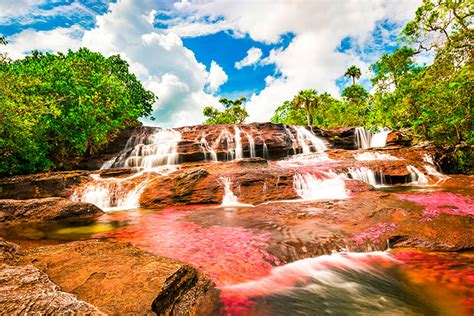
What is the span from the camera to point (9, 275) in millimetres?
2033

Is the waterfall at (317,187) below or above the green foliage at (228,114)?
below

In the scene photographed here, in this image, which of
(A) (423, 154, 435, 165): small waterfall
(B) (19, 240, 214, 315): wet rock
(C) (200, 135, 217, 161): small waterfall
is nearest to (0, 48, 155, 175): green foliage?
(C) (200, 135, 217, 161): small waterfall

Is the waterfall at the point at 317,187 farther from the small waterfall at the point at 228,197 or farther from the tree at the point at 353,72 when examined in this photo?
the tree at the point at 353,72

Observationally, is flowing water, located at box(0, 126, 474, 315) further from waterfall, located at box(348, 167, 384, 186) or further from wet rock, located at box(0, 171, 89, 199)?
wet rock, located at box(0, 171, 89, 199)

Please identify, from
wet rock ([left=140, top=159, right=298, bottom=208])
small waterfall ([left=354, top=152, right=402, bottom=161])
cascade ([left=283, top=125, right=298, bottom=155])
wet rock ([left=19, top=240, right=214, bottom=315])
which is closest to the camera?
wet rock ([left=19, top=240, right=214, bottom=315])

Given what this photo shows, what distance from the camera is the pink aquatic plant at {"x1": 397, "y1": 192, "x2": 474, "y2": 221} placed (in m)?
5.80

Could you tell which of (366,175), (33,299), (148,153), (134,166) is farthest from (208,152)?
(33,299)

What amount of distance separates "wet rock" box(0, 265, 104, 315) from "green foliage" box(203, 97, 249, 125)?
53.8m

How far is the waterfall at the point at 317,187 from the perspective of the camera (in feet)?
31.7

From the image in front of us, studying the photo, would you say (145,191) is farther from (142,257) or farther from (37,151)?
(37,151)

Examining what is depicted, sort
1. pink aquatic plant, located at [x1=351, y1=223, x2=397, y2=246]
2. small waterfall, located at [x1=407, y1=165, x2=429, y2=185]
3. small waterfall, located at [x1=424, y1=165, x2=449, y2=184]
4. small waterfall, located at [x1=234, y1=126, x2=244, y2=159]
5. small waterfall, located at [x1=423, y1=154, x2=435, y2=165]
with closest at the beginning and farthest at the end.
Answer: pink aquatic plant, located at [x1=351, y1=223, x2=397, y2=246] < small waterfall, located at [x1=424, y1=165, x2=449, y2=184] < small waterfall, located at [x1=407, y1=165, x2=429, y2=185] < small waterfall, located at [x1=423, y1=154, x2=435, y2=165] < small waterfall, located at [x1=234, y1=126, x2=244, y2=159]

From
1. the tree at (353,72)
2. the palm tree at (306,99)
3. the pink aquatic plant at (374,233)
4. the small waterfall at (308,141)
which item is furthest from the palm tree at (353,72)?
the pink aquatic plant at (374,233)

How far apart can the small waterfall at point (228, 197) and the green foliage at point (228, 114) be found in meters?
45.5

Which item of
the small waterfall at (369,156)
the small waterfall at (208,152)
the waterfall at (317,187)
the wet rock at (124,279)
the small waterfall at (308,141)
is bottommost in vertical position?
the wet rock at (124,279)
